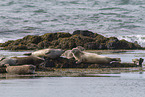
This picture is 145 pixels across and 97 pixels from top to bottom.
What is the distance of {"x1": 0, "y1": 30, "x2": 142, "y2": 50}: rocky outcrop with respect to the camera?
27.2 m

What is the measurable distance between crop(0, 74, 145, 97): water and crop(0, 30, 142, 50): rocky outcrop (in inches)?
669

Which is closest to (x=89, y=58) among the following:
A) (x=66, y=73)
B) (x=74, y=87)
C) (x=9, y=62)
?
(x=66, y=73)

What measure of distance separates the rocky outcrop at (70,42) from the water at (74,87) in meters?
17.0

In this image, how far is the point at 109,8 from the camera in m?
52.0

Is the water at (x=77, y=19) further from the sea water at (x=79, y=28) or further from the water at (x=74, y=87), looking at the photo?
the water at (x=74, y=87)

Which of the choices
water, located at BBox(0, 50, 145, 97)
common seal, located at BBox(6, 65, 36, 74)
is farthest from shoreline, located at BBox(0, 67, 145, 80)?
water, located at BBox(0, 50, 145, 97)

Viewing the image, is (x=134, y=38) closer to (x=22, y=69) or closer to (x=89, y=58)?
(x=89, y=58)

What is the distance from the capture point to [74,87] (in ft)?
27.5

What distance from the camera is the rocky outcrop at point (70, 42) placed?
27180mm

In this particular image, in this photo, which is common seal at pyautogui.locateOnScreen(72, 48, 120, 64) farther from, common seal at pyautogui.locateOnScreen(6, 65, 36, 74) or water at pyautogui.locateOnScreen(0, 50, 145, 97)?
water at pyautogui.locateOnScreen(0, 50, 145, 97)

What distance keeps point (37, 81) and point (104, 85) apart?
6.23ft

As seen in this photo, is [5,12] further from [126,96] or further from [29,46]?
[126,96]

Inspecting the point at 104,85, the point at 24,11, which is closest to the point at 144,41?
the point at 24,11

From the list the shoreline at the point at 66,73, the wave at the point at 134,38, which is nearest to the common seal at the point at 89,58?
the shoreline at the point at 66,73
